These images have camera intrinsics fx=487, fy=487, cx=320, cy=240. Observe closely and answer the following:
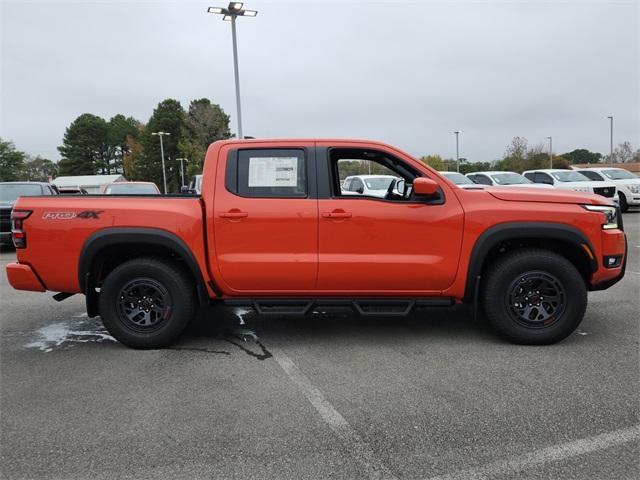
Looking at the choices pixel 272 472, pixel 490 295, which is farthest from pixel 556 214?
pixel 272 472

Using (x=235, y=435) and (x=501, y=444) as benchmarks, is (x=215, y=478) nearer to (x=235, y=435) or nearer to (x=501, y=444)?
(x=235, y=435)

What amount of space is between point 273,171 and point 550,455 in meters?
3.04

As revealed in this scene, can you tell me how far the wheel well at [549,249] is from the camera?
4.39 metres

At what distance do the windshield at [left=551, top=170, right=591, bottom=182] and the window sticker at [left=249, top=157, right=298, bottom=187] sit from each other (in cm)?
1655

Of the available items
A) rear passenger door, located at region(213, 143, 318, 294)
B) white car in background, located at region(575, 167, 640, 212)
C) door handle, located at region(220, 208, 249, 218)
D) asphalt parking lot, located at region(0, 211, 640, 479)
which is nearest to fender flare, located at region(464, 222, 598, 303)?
asphalt parking lot, located at region(0, 211, 640, 479)

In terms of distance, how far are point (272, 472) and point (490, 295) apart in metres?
2.60

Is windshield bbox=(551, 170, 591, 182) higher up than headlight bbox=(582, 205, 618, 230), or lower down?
higher up

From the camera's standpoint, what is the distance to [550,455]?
2682 mm

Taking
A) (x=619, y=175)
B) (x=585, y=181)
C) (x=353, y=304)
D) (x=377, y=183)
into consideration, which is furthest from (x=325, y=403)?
(x=619, y=175)

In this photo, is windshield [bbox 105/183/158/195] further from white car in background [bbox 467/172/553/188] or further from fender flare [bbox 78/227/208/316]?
white car in background [bbox 467/172/553/188]

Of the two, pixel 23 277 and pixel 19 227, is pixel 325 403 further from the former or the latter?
pixel 19 227

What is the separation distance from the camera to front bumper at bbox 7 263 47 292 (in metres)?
4.46

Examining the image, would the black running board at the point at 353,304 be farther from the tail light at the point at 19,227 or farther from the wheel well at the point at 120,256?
the tail light at the point at 19,227

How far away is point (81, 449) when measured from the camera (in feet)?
9.26
